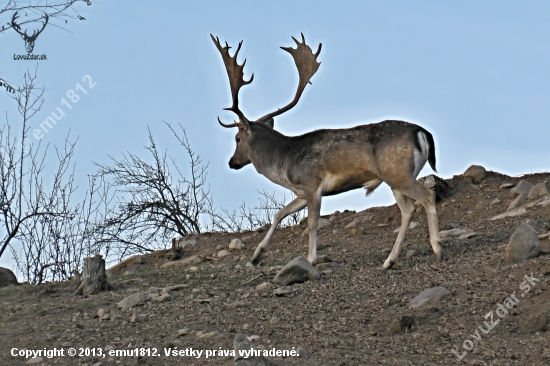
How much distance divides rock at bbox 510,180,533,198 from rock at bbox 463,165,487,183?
3.07 feet

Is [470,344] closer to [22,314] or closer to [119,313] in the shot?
[119,313]

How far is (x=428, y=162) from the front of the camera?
981 cm

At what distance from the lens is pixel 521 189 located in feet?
41.4

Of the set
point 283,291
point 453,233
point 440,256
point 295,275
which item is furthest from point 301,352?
point 453,233

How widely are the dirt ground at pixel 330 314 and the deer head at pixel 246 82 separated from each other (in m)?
1.99

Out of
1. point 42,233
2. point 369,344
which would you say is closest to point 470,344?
point 369,344

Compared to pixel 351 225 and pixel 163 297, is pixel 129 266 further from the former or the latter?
pixel 163 297

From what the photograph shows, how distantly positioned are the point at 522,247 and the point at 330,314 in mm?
2339

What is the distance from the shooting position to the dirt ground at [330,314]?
648 cm

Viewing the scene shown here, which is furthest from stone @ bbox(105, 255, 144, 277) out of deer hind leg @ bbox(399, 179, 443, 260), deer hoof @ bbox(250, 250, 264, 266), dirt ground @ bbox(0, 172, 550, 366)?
deer hind leg @ bbox(399, 179, 443, 260)

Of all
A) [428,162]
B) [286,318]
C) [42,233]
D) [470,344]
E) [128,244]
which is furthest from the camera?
[128,244]

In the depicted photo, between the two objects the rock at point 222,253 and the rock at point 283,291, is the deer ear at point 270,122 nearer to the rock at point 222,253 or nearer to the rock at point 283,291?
the rock at point 222,253

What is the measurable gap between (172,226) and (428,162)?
20.5 feet

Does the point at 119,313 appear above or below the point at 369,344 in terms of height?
above
